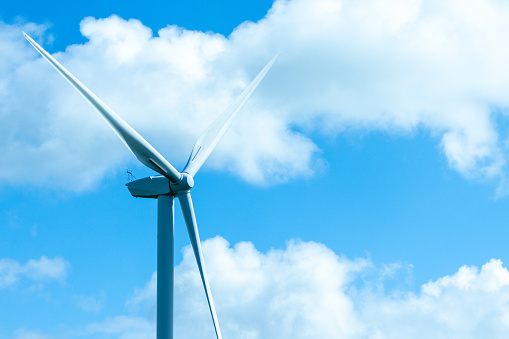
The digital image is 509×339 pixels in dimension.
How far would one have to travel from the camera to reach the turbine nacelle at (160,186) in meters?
42.6

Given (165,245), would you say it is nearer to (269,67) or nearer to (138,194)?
(138,194)

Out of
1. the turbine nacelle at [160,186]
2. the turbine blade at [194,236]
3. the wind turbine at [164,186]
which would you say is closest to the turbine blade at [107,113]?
the wind turbine at [164,186]

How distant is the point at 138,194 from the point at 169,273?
4956 millimetres

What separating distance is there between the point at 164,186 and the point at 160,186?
22 centimetres

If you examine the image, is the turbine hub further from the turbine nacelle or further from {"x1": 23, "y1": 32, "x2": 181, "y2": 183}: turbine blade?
{"x1": 23, "y1": 32, "x2": 181, "y2": 183}: turbine blade

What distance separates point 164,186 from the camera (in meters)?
42.7

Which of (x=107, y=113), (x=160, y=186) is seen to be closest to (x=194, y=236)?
(x=160, y=186)

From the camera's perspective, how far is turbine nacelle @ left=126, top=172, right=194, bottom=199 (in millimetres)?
42594

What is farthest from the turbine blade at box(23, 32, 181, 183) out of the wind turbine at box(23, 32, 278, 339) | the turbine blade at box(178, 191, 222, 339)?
the turbine blade at box(178, 191, 222, 339)

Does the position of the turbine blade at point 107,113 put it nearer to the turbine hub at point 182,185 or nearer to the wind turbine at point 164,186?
the wind turbine at point 164,186

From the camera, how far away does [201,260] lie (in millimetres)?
42844

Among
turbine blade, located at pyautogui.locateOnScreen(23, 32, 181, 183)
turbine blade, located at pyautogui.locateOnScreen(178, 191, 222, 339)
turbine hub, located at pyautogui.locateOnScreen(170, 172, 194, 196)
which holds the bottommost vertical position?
turbine blade, located at pyautogui.locateOnScreen(178, 191, 222, 339)

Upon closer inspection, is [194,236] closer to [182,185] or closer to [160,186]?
[182,185]

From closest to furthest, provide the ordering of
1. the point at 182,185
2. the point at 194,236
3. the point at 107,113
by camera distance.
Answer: the point at 107,113 → the point at 182,185 → the point at 194,236
